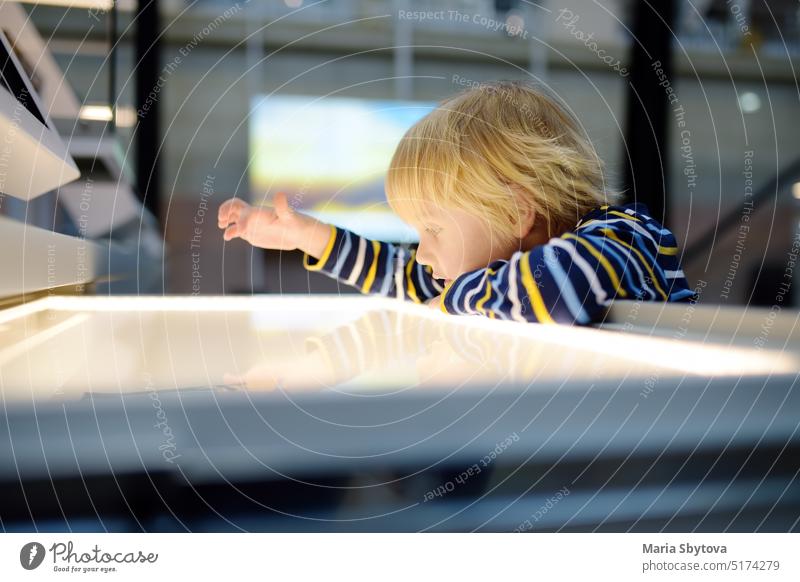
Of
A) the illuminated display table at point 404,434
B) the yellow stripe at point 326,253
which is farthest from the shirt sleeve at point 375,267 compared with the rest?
the illuminated display table at point 404,434

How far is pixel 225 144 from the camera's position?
2.46 m

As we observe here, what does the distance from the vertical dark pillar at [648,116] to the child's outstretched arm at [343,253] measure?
1.39m

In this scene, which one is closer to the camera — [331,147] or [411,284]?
[411,284]

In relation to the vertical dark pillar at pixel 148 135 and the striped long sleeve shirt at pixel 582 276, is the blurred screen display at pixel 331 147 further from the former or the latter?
the striped long sleeve shirt at pixel 582 276

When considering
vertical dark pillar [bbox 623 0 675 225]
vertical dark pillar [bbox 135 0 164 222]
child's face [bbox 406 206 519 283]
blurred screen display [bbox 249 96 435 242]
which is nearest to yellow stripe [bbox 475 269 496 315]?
child's face [bbox 406 206 519 283]

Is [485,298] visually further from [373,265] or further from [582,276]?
[373,265]

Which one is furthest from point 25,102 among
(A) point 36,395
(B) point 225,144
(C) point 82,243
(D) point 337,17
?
(B) point 225,144

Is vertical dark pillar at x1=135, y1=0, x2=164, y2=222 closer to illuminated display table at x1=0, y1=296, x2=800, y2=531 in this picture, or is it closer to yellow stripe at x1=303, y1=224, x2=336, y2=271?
yellow stripe at x1=303, y1=224, x2=336, y2=271

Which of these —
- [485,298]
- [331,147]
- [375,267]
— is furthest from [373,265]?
[331,147]

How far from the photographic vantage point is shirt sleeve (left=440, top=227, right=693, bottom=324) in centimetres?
38

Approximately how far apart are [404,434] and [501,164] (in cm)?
42

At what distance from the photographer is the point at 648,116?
2020 millimetres

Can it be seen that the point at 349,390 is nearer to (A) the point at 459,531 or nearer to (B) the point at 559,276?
(A) the point at 459,531

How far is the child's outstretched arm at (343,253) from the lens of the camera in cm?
64
